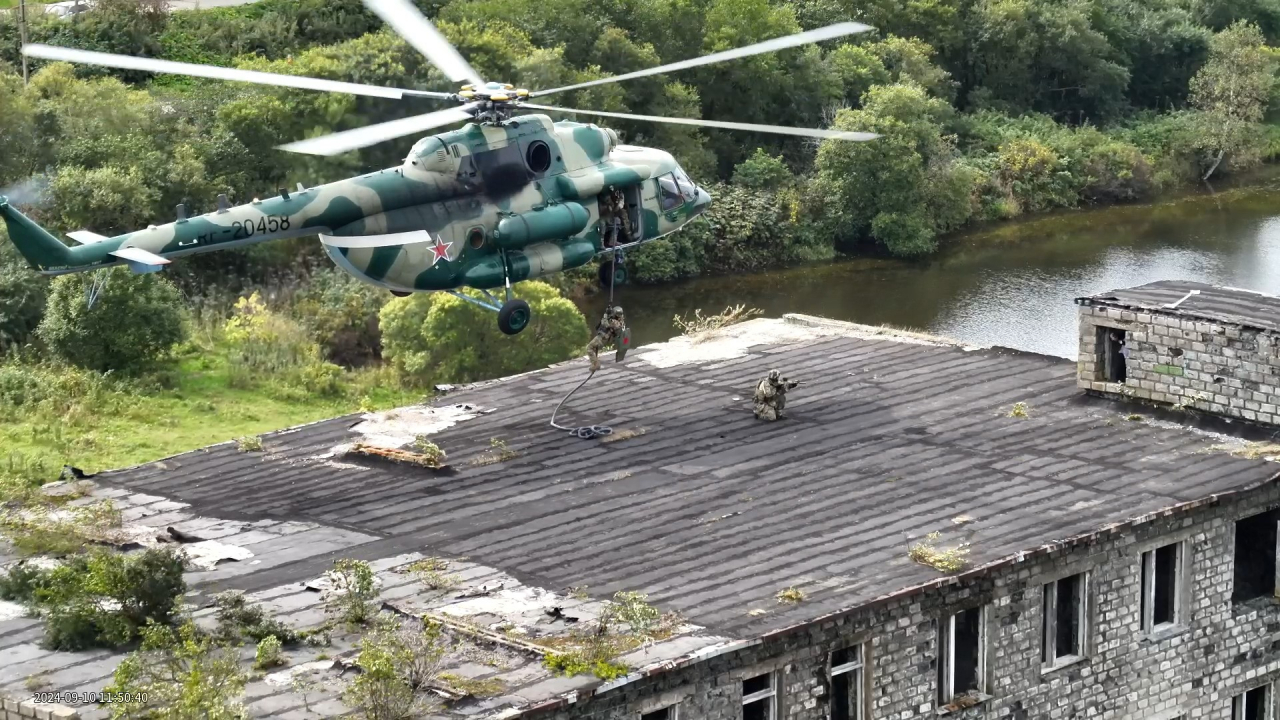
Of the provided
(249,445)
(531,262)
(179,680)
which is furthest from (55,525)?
(531,262)

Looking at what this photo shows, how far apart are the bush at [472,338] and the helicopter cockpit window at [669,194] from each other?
38.3 feet

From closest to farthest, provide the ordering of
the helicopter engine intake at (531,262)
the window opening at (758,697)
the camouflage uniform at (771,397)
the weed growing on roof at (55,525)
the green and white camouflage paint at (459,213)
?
1. the window opening at (758,697)
2. the weed growing on roof at (55,525)
3. the green and white camouflage paint at (459,213)
4. the helicopter engine intake at (531,262)
5. the camouflage uniform at (771,397)

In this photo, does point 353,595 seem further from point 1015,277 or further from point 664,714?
point 1015,277

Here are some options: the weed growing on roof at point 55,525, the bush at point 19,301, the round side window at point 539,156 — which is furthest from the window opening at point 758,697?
the bush at point 19,301

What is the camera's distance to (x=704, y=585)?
24328 millimetres

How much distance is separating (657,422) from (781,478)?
3.52 metres

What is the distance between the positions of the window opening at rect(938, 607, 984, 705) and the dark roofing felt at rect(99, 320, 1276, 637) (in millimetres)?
883

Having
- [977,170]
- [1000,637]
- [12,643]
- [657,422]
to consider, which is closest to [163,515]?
[12,643]

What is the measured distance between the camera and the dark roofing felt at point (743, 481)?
82.4 feet

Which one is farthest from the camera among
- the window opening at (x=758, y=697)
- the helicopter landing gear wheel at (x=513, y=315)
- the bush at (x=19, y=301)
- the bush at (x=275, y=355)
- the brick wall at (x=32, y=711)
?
the bush at (x=19, y=301)

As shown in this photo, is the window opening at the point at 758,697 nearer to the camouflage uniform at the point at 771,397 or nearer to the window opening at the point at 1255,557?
the camouflage uniform at the point at 771,397

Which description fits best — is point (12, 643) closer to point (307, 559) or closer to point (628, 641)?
point (307, 559)

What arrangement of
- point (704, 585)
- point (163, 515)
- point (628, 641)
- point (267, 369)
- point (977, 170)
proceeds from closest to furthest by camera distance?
point (628, 641) → point (704, 585) → point (163, 515) → point (267, 369) → point (977, 170)

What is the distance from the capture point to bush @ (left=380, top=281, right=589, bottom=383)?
1730 inches
